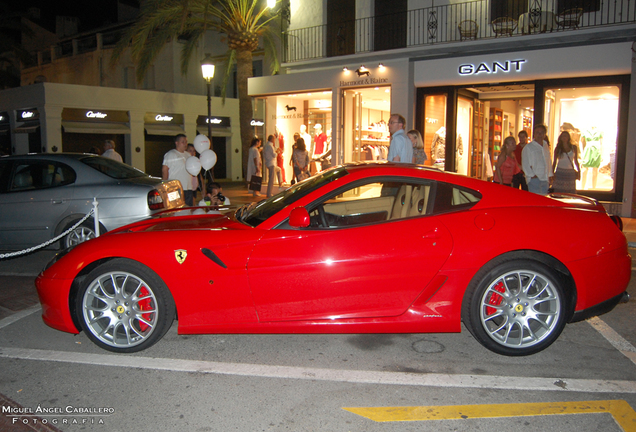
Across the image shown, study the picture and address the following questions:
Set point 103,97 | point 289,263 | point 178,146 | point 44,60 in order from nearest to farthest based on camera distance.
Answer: point 289,263
point 178,146
point 103,97
point 44,60

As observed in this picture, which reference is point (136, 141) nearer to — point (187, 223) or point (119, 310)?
point (187, 223)

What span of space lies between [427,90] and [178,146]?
841 cm

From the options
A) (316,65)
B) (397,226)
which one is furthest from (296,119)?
(397,226)

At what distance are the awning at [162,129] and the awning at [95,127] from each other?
46.3 inches

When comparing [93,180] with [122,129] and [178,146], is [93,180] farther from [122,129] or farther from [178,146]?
[122,129]

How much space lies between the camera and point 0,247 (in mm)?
7188

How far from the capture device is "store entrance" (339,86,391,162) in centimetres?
1617

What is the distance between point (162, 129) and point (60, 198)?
20865 mm

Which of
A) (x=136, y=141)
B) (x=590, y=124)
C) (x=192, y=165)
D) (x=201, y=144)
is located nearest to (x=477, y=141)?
(x=590, y=124)

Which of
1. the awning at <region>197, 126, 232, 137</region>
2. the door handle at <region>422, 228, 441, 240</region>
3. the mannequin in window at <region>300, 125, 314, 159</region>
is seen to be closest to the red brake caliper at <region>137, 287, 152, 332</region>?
the door handle at <region>422, 228, 441, 240</region>

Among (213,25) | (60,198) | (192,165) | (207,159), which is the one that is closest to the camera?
(60,198)

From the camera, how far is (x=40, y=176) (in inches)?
291

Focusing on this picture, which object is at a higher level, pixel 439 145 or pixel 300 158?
pixel 439 145

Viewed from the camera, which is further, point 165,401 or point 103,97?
point 103,97
